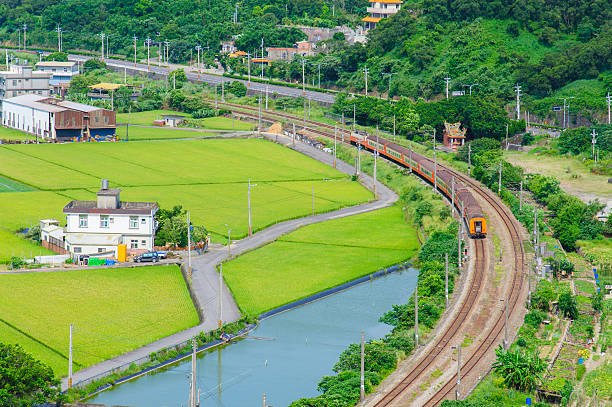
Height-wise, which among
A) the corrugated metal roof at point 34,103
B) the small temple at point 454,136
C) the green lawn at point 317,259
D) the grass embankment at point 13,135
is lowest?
the green lawn at point 317,259

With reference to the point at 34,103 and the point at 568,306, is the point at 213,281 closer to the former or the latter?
the point at 568,306

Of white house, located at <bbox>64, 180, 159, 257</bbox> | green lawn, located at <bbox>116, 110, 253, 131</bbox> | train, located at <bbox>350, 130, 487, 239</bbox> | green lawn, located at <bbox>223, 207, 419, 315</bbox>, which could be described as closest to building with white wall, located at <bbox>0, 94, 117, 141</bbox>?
green lawn, located at <bbox>116, 110, 253, 131</bbox>

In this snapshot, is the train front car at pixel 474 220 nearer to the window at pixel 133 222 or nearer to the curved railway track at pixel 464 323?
the curved railway track at pixel 464 323

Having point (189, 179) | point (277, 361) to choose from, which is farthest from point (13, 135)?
Result: point (277, 361)

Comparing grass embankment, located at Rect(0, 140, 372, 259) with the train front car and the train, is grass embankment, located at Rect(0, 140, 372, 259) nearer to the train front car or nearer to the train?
the train

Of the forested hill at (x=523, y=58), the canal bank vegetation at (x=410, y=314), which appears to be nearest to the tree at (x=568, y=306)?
the canal bank vegetation at (x=410, y=314)

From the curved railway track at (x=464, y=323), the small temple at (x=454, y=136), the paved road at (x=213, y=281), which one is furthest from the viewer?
the small temple at (x=454, y=136)

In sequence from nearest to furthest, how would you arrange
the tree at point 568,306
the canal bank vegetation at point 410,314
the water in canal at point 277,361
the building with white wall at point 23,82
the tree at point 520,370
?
the canal bank vegetation at point 410,314 < the tree at point 520,370 < the water in canal at point 277,361 < the tree at point 568,306 < the building with white wall at point 23,82
